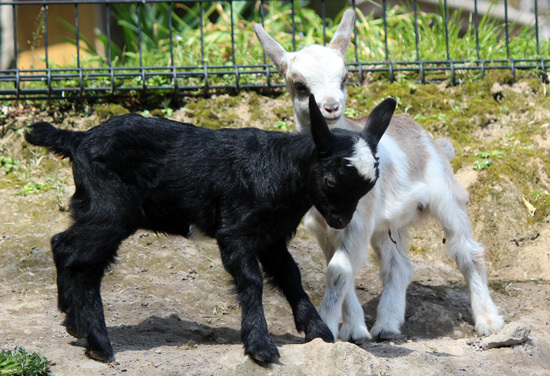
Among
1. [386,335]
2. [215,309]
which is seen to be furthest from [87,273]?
[386,335]

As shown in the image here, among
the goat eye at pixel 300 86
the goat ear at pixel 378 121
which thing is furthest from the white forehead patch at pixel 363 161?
the goat eye at pixel 300 86

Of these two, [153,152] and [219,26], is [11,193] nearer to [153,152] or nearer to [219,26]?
[153,152]

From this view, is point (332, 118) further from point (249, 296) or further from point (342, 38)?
point (249, 296)

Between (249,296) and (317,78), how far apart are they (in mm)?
2024

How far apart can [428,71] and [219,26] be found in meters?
3.26

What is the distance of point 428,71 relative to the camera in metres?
9.67

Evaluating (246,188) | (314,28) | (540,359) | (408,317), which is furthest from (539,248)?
(314,28)

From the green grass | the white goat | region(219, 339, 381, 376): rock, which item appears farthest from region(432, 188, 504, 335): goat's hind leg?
the green grass

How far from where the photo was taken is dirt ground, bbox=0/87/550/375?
4.50 meters

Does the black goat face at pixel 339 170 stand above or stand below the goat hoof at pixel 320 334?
above

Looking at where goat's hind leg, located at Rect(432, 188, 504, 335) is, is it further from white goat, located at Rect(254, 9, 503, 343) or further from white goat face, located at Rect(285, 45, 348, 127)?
white goat face, located at Rect(285, 45, 348, 127)

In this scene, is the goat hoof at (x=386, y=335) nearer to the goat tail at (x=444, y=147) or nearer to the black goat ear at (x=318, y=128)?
the goat tail at (x=444, y=147)

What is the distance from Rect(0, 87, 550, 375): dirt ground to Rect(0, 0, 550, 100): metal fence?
147 cm

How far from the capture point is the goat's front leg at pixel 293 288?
197 inches
